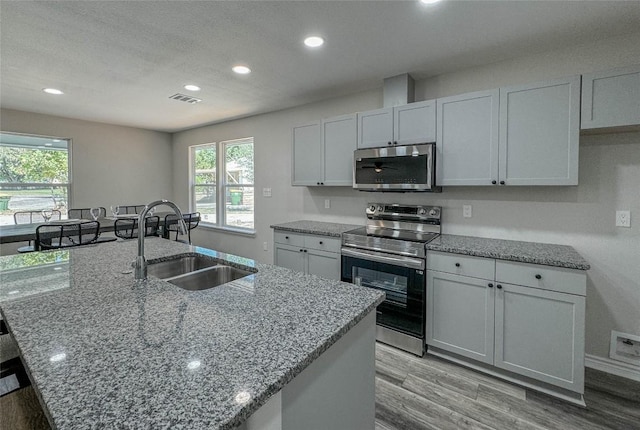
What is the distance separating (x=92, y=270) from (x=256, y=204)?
3187mm

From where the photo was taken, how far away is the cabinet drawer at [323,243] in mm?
3029

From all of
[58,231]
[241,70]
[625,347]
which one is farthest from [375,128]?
[58,231]

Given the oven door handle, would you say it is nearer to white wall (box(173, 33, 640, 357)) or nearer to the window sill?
white wall (box(173, 33, 640, 357))

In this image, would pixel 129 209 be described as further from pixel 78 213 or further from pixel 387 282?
pixel 387 282

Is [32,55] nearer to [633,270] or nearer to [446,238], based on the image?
[446,238]

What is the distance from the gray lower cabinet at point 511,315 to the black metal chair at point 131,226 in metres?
3.18

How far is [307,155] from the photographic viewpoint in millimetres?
3607

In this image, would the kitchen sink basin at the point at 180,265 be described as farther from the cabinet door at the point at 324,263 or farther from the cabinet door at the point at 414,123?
the cabinet door at the point at 414,123

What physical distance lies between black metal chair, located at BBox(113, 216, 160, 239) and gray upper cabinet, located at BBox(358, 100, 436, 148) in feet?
8.82

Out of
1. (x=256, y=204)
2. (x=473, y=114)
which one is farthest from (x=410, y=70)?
(x=256, y=204)

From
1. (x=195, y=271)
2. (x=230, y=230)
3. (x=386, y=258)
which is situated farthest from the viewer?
(x=230, y=230)

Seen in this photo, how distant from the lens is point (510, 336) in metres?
2.16

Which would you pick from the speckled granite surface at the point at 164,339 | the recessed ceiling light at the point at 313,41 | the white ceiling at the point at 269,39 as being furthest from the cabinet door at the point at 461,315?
the recessed ceiling light at the point at 313,41

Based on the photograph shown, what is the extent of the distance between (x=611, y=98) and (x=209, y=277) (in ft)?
9.21
